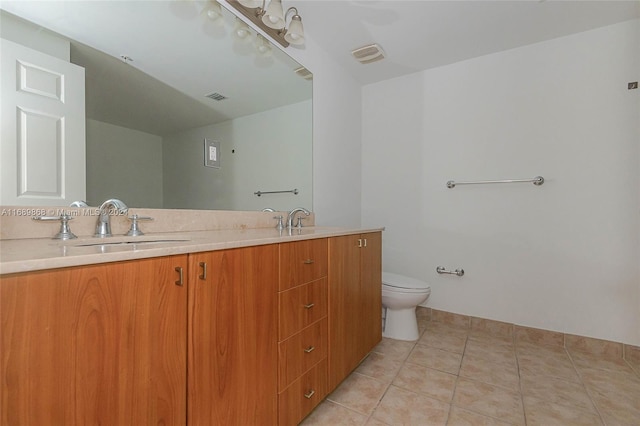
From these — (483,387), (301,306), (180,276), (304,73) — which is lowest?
(483,387)

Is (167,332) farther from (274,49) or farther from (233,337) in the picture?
(274,49)

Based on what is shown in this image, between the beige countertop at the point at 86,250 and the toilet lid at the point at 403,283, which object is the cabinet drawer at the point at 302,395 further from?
the toilet lid at the point at 403,283

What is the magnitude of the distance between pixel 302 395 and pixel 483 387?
99 centimetres

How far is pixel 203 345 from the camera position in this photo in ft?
2.37

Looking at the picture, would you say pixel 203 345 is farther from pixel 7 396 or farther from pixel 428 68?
pixel 428 68

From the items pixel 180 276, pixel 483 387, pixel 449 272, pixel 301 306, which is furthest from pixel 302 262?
pixel 449 272

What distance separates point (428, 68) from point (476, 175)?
1000 millimetres

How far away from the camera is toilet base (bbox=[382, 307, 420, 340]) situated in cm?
196

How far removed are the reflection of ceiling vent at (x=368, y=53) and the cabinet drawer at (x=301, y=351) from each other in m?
1.92

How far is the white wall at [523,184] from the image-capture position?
172 cm

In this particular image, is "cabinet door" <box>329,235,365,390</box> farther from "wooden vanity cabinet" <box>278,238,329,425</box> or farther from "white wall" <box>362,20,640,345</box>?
"white wall" <box>362,20,640,345</box>

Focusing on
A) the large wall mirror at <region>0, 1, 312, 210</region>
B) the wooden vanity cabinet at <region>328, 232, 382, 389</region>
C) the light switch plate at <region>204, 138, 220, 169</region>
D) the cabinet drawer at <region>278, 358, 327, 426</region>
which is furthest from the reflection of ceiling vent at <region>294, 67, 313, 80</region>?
the cabinet drawer at <region>278, 358, 327, 426</region>

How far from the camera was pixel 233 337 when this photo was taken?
0.80 m

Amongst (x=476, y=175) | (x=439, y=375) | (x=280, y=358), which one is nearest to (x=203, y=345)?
(x=280, y=358)
